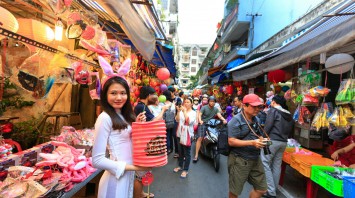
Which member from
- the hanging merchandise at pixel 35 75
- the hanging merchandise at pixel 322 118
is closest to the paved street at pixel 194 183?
the hanging merchandise at pixel 322 118

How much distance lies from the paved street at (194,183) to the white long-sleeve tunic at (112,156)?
2687 millimetres

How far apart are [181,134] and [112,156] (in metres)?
3.63

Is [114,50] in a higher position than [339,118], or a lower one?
higher

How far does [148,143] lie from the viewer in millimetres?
1666

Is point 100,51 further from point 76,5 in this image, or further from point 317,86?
point 317,86

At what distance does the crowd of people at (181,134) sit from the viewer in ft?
5.91

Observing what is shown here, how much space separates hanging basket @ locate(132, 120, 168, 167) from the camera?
1.67 metres

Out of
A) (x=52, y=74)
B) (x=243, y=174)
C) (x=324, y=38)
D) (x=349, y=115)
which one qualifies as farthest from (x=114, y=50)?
(x=349, y=115)

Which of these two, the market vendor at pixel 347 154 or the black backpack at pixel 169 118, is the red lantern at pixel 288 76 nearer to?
the market vendor at pixel 347 154

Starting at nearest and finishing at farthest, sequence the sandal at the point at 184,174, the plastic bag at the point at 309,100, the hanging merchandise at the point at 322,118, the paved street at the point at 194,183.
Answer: the hanging merchandise at the point at 322,118 → the plastic bag at the point at 309,100 → the paved street at the point at 194,183 → the sandal at the point at 184,174

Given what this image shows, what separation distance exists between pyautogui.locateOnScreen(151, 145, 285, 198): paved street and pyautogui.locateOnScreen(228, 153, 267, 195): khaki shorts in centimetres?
132

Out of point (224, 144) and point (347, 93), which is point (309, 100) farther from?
point (224, 144)

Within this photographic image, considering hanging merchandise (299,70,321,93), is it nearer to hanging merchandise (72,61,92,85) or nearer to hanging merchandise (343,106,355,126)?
hanging merchandise (343,106,355,126)

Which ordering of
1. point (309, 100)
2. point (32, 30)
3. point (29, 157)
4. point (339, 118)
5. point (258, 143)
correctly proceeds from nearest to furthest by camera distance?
point (32, 30) < point (29, 157) < point (258, 143) < point (339, 118) < point (309, 100)
